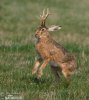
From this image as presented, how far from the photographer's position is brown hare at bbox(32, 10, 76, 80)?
9539 mm

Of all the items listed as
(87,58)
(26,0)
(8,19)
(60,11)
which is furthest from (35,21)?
(87,58)

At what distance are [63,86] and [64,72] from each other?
259 mm

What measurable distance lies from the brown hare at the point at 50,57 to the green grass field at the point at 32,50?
8.7 inches

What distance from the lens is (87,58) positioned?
12.8 meters

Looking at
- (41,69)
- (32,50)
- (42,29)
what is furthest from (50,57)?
(32,50)

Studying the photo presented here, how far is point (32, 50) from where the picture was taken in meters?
13.5

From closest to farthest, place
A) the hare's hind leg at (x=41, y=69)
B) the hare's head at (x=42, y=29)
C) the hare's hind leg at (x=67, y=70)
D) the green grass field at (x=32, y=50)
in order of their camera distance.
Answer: the green grass field at (x=32, y=50), the hare's hind leg at (x=41, y=69), the hare's hind leg at (x=67, y=70), the hare's head at (x=42, y=29)

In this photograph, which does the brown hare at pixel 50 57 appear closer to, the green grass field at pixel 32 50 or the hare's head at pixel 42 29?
the hare's head at pixel 42 29

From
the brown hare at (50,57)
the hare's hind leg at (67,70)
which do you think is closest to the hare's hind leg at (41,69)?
the brown hare at (50,57)

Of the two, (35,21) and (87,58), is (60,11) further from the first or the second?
(87,58)

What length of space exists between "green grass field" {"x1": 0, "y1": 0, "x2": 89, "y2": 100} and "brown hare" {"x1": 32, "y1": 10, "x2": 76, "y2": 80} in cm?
22

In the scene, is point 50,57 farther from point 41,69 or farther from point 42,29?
point 42,29

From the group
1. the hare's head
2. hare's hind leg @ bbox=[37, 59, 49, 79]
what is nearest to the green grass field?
hare's hind leg @ bbox=[37, 59, 49, 79]

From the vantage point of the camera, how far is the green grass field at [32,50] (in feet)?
29.5
